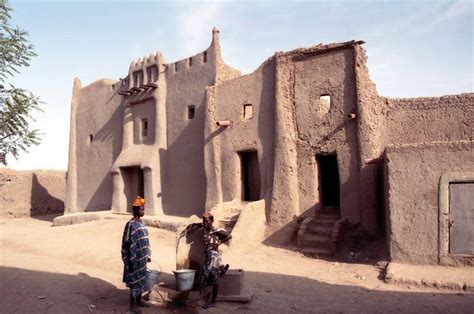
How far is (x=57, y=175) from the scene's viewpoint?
26750 mm

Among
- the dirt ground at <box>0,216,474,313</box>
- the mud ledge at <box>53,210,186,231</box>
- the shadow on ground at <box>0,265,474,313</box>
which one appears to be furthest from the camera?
the mud ledge at <box>53,210,186,231</box>

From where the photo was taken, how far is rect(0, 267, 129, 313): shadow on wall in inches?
248

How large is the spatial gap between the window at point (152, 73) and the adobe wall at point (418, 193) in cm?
1153

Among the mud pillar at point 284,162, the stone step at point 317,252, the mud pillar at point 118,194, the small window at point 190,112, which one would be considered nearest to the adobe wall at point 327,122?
the mud pillar at point 284,162

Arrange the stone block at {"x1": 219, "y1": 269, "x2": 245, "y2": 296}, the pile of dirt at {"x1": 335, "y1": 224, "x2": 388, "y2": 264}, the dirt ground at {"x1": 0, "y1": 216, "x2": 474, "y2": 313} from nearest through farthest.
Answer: the dirt ground at {"x1": 0, "y1": 216, "x2": 474, "y2": 313} < the stone block at {"x1": 219, "y1": 269, "x2": 245, "y2": 296} < the pile of dirt at {"x1": 335, "y1": 224, "x2": 388, "y2": 264}

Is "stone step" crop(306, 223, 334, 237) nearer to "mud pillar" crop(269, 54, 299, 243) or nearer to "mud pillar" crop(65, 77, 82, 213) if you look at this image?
"mud pillar" crop(269, 54, 299, 243)

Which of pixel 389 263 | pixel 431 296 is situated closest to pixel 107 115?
pixel 389 263

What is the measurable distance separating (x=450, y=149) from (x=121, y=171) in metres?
13.6

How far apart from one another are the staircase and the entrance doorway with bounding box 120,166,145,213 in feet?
30.2

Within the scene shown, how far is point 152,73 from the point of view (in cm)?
1831

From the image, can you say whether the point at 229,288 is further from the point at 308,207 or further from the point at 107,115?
the point at 107,115

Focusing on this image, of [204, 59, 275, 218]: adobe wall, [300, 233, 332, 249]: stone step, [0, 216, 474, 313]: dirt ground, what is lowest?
[0, 216, 474, 313]: dirt ground

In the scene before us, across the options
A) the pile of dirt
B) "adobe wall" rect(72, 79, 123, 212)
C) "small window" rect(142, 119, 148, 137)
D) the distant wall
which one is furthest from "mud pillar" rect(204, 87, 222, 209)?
the distant wall

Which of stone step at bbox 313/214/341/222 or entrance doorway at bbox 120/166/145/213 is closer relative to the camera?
stone step at bbox 313/214/341/222
